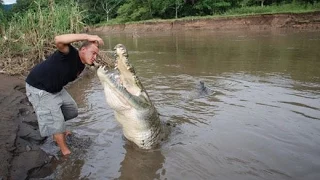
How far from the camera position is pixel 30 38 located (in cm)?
923

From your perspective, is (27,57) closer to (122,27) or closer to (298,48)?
(298,48)

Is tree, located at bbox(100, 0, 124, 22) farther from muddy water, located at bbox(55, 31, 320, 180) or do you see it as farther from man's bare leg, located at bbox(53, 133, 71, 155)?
man's bare leg, located at bbox(53, 133, 71, 155)

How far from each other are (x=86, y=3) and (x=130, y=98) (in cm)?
5550

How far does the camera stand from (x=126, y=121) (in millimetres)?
4348

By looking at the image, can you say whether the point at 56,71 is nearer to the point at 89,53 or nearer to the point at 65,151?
the point at 89,53

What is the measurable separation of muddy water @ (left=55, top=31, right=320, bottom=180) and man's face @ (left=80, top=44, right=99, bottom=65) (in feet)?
4.47

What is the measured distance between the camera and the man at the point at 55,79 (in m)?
4.03

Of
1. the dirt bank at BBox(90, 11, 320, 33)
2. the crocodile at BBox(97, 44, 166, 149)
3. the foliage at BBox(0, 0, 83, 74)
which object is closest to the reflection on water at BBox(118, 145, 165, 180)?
the crocodile at BBox(97, 44, 166, 149)

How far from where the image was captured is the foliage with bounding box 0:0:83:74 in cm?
888

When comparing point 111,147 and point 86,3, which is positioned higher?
point 86,3

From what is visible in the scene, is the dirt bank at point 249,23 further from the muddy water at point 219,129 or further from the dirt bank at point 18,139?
the dirt bank at point 18,139

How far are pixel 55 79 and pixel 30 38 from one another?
5.75 m

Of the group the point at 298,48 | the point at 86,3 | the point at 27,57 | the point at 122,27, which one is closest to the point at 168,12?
the point at 122,27

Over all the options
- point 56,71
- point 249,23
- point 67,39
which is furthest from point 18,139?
point 249,23
